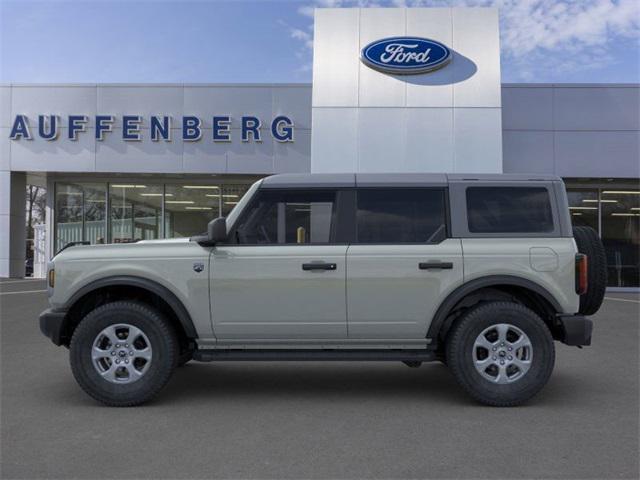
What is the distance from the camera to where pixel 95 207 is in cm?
2038

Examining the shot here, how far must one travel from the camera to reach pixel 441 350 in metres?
5.27

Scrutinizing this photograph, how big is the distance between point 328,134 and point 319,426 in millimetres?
11871

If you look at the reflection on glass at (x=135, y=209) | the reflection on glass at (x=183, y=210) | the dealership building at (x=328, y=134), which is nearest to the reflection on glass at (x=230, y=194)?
the dealership building at (x=328, y=134)

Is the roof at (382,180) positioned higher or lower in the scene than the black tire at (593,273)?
higher

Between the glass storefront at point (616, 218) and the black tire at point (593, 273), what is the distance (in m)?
15.0

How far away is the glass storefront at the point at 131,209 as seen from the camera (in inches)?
796

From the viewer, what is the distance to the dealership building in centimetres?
1548

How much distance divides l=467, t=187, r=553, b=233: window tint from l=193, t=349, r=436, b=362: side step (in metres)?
1.20

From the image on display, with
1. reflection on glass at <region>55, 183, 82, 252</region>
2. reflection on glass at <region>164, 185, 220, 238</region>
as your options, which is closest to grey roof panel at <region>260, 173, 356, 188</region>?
reflection on glass at <region>164, 185, 220, 238</region>

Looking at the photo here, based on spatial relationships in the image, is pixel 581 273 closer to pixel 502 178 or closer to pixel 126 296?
pixel 502 178

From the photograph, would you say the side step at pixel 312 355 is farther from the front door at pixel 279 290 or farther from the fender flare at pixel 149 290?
the fender flare at pixel 149 290

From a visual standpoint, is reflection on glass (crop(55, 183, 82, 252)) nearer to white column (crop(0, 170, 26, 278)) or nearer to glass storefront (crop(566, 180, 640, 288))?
white column (crop(0, 170, 26, 278))

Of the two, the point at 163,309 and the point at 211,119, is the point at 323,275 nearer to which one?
the point at 163,309

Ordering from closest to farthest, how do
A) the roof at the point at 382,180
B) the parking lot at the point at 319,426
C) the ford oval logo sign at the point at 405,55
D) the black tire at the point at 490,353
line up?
the parking lot at the point at 319,426 < the black tire at the point at 490,353 < the roof at the point at 382,180 < the ford oval logo sign at the point at 405,55
